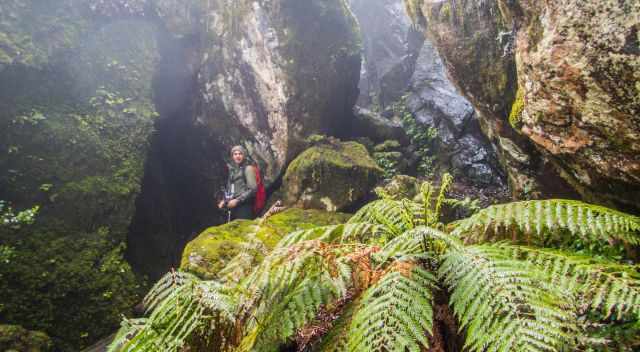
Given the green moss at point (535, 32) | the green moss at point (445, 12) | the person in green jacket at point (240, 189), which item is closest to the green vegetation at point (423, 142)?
the green moss at point (445, 12)

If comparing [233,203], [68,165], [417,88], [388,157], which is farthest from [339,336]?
[417,88]

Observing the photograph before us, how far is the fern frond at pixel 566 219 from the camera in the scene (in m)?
1.54

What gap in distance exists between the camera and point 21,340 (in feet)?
12.8

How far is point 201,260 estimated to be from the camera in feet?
13.4

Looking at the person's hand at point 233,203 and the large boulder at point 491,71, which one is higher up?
the large boulder at point 491,71

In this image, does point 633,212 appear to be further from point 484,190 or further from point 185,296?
point 484,190

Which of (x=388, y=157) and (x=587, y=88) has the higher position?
(x=587, y=88)

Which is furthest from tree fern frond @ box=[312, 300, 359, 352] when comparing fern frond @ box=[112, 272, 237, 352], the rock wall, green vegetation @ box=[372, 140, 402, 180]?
green vegetation @ box=[372, 140, 402, 180]

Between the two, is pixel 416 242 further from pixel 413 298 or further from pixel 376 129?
pixel 376 129

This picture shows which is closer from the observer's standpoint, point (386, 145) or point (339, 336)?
point (339, 336)

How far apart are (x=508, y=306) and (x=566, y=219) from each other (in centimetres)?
75

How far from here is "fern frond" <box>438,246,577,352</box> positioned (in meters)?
1.07

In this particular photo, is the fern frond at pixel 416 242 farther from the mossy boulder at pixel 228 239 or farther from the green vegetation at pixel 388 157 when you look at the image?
the green vegetation at pixel 388 157

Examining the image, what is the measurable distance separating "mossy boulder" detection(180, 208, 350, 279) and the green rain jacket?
0.57m
